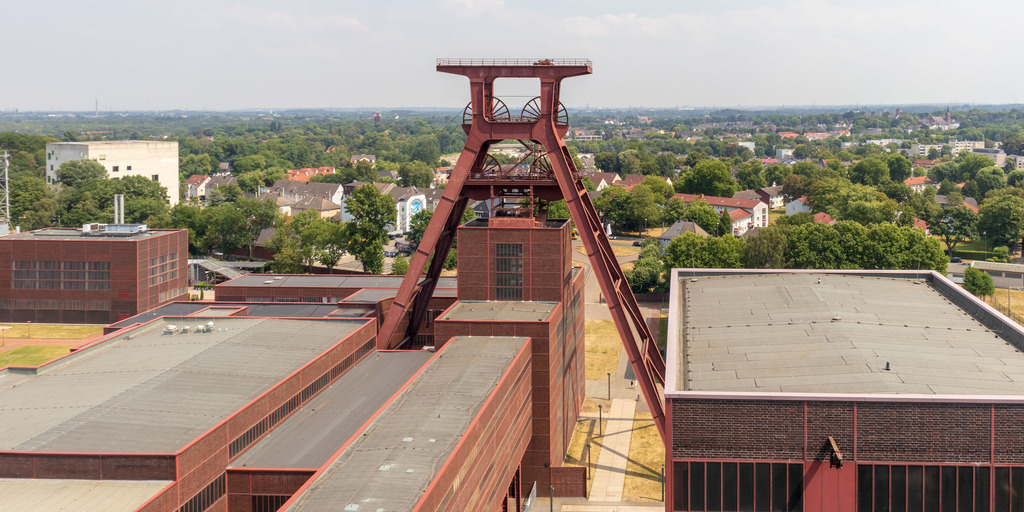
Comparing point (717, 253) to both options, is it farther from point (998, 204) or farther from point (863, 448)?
point (863, 448)

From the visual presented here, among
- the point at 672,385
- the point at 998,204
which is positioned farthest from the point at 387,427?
the point at 998,204

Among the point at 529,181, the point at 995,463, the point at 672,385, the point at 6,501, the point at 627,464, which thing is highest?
the point at 529,181

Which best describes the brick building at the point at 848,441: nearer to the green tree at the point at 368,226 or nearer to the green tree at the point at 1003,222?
the green tree at the point at 368,226

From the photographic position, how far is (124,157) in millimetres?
168625

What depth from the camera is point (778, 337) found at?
127ft

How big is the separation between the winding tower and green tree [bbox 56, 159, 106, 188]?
382ft

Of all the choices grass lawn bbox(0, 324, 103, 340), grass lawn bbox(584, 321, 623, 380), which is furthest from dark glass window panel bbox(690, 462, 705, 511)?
grass lawn bbox(0, 324, 103, 340)

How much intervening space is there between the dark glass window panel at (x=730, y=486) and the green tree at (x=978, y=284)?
272ft

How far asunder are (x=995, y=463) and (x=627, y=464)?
28.6 m

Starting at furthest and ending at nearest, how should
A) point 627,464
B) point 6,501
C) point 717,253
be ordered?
point 717,253 < point 627,464 < point 6,501

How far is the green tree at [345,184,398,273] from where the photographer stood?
116250mm

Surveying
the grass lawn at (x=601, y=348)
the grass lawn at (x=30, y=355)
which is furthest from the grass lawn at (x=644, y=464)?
the grass lawn at (x=30, y=355)

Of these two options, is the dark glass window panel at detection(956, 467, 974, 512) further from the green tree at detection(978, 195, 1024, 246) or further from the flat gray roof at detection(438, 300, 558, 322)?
the green tree at detection(978, 195, 1024, 246)

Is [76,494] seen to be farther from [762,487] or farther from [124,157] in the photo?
[124,157]
